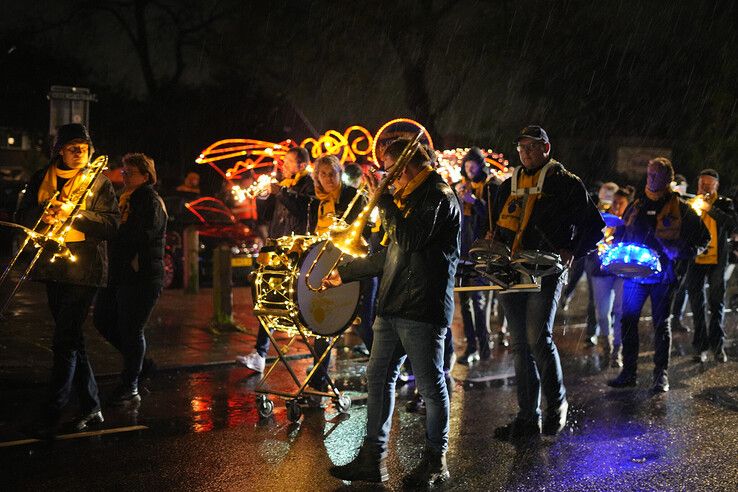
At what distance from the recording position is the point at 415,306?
16.6ft

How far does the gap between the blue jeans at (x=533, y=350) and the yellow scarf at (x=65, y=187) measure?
3251mm

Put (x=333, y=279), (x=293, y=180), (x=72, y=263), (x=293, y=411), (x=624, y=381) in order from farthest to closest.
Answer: (x=624, y=381) → (x=293, y=180) → (x=293, y=411) → (x=72, y=263) → (x=333, y=279)

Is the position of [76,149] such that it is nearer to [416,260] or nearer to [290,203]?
[290,203]

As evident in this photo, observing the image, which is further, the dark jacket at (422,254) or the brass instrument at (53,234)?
the brass instrument at (53,234)

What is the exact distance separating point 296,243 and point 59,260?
5.62 ft

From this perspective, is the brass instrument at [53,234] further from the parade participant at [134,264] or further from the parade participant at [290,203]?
the parade participant at [290,203]

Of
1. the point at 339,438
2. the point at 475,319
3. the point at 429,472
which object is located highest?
the point at 475,319

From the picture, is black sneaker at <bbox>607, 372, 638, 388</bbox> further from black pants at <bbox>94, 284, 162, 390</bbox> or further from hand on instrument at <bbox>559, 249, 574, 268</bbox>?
black pants at <bbox>94, 284, 162, 390</bbox>

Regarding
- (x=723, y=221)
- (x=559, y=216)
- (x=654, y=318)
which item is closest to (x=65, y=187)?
(x=559, y=216)

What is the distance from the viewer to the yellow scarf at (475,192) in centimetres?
924

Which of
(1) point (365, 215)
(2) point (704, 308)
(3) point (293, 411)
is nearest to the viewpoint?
(1) point (365, 215)

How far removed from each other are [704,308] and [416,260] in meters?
6.10

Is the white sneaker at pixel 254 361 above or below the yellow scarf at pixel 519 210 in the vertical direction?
below

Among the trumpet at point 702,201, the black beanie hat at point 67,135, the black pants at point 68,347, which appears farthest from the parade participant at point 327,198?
the trumpet at point 702,201
